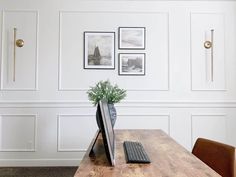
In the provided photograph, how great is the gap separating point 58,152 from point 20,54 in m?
1.56

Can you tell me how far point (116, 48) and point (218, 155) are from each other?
2.34 m

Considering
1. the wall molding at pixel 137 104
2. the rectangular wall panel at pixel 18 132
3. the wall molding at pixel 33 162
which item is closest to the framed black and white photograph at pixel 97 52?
the wall molding at pixel 137 104

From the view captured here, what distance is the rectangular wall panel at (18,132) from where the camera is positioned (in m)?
3.41

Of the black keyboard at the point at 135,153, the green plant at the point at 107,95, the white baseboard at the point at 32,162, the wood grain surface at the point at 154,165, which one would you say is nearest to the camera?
the wood grain surface at the point at 154,165

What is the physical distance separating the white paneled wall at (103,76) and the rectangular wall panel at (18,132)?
0.01 m

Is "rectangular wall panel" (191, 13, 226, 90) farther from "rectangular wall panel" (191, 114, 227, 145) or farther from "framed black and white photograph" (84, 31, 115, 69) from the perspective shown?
"framed black and white photograph" (84, 31, 115, 69)

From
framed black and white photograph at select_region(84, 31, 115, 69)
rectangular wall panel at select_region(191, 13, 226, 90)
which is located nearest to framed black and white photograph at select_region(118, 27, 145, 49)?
framed black and white photograph at select_region(84, 31, 115, 69)

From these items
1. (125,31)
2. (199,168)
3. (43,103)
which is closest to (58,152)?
(43,103)

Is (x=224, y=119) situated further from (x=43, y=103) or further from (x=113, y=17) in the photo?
(x=43, y=103)

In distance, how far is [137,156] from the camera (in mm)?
1323

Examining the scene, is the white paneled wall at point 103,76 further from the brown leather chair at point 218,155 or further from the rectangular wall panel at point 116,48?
the brown leather chair at point 218,155

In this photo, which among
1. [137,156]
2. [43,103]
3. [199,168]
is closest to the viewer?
[199,168]

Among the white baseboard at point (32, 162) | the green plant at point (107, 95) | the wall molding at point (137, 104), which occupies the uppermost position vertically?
the green plant at point (107, 95)

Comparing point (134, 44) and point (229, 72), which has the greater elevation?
point (134, 44)
